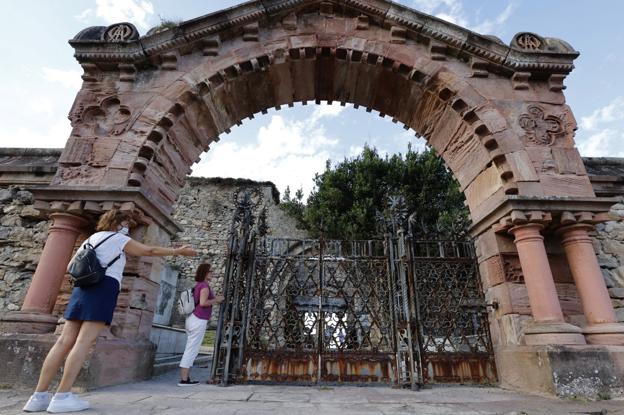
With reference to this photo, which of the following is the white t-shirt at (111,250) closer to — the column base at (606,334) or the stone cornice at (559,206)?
the stone cornice at (559,206)

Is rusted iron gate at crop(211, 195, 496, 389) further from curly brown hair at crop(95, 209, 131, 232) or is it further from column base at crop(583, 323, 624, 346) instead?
curly brown hair at crop(95, 209, 131, 232)

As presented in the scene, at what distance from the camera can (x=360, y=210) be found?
45.4ft

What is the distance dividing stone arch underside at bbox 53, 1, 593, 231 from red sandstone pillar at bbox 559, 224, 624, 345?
2.23ft

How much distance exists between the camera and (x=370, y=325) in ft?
16.3

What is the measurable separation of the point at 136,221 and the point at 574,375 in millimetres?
5607

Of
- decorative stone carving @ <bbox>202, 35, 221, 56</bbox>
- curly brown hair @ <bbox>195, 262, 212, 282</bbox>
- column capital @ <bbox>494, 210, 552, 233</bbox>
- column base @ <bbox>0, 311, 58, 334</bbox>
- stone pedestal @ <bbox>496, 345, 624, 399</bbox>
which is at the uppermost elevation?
decorative stone carving @ <bbox>202, 35, 221, 56</bbox>

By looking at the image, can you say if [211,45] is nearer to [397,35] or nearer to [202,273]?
[397,35]

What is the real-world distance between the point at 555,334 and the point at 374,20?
5.64 metres

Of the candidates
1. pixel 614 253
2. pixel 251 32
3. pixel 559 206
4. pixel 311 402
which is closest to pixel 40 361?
pixel 311 402

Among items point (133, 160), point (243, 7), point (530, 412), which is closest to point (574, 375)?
point (530, 412)

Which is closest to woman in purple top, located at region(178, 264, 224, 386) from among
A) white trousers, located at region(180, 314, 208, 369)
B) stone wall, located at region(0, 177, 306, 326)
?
white trousers, located at region(180, 314, 208, 369)

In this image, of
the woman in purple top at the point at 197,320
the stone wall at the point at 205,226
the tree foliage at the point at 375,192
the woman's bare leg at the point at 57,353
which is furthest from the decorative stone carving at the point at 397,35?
the tree foliage at the point at 375,192

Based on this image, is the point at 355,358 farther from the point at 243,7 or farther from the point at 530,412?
the point at 243,7

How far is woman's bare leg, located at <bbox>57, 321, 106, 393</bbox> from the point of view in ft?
8.46
